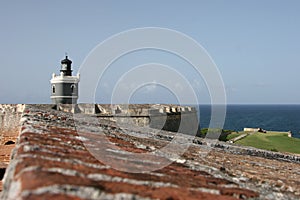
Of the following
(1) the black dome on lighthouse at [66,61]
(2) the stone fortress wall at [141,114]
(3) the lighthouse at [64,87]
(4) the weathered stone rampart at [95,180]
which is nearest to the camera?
(4) the weathered stone rampart at [95,180]

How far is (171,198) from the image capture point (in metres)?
1.80

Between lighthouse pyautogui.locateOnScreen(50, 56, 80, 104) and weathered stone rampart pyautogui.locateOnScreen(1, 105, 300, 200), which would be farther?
lighthouse pyautogui.locateOnScreen(50, 56, 80, 104)

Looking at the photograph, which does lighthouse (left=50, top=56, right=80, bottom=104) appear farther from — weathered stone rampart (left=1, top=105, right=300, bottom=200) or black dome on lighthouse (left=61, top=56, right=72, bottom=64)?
weathered stone rampart (left=1, top=105, right=300, bottom=200)

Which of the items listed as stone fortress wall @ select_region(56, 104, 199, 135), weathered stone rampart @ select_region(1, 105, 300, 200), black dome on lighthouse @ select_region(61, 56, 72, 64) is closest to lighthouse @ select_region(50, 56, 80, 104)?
black dome on lighthouse @ select_region(61, 56, 72, 64)

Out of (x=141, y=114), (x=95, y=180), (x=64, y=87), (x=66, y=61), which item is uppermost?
(x=66, y=61)

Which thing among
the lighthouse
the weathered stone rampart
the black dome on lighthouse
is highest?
the black dome on lighthouse

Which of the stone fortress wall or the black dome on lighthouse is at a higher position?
the black dome on lighthouse

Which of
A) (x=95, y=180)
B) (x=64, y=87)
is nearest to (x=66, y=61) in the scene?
(x=64, y=87)

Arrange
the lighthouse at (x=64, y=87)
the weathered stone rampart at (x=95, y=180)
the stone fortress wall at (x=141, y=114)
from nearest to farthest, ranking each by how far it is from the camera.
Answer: the weathered stone rampart at (x=95, y=180), the stone fortress wall at (x=141, y=114), the lighthouse at (x=64, y=87)

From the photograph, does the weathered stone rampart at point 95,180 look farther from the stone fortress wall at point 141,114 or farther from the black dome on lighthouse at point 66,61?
the black dome on lighthouse at point 66,61

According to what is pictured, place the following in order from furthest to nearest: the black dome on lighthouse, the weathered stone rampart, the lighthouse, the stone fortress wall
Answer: the black dome on lighthouse → the lighthouse → the stone fortress wall → the weathered stone rampart

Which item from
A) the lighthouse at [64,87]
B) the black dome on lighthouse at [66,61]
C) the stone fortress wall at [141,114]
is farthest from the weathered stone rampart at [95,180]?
the black dome on lighthouse at [66,61]

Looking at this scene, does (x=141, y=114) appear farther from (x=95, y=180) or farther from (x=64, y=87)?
(x=95, y=180)

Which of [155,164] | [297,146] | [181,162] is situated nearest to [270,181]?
[181,162]
